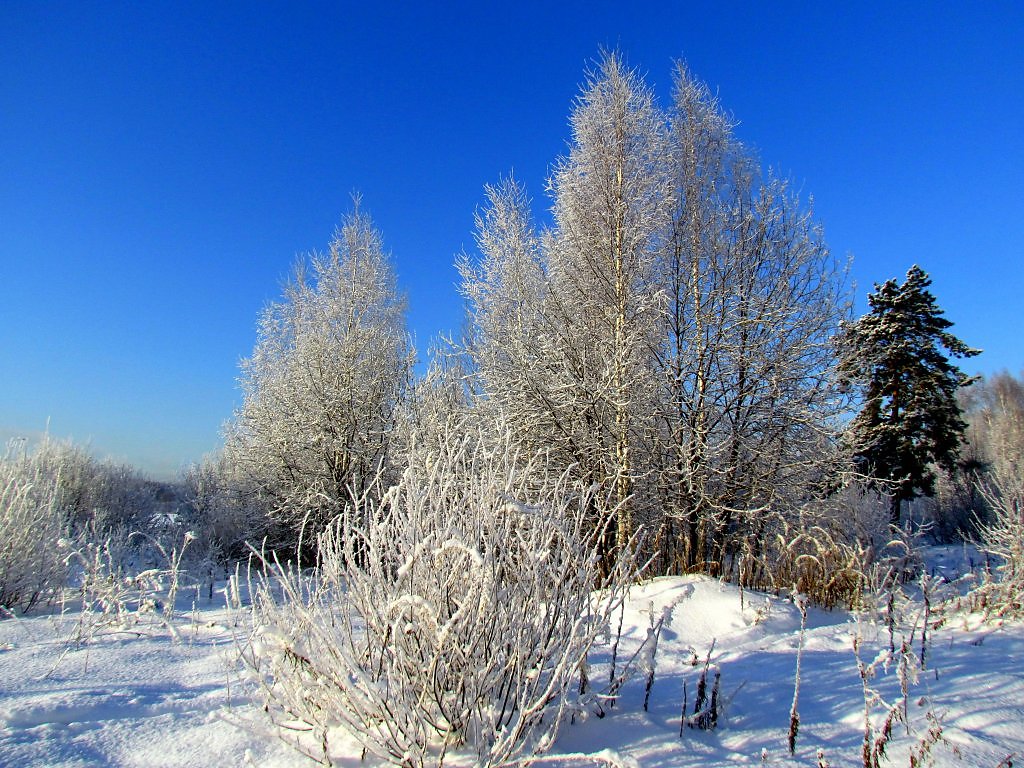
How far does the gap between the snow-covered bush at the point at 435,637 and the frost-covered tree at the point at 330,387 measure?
915cm

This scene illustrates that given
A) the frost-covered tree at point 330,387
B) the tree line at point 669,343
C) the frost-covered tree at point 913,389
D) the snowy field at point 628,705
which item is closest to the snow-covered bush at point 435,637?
the snowy field at point 628,705

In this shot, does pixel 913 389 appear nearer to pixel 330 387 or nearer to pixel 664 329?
pixel 664 329

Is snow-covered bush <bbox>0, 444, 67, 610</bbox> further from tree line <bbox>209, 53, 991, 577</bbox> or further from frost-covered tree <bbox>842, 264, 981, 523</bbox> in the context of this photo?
frost-covered tree <bbox>842, 264, 981, 523</bbox>

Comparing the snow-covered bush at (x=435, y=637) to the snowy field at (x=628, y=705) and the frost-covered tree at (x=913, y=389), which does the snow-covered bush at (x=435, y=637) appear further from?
the frost-covered tree at (x=913, y=389)

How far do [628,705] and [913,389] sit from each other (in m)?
18.4

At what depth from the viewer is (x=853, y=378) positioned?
7547mm

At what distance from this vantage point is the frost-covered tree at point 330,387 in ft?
37.7

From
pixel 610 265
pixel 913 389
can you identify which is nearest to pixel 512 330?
pixel 610 265

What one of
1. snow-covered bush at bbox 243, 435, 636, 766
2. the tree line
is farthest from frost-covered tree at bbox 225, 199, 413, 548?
snow-covered bush at bbox 243, 435, 636, 766

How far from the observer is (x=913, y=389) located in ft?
55.1

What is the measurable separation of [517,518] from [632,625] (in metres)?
3.06

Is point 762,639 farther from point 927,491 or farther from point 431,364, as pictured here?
point 927,491

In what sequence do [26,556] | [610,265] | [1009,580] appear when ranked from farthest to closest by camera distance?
[610,265] → [26,556] → [1009,580]

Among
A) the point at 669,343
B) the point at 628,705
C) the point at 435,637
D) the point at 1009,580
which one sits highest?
the point at 669,343
